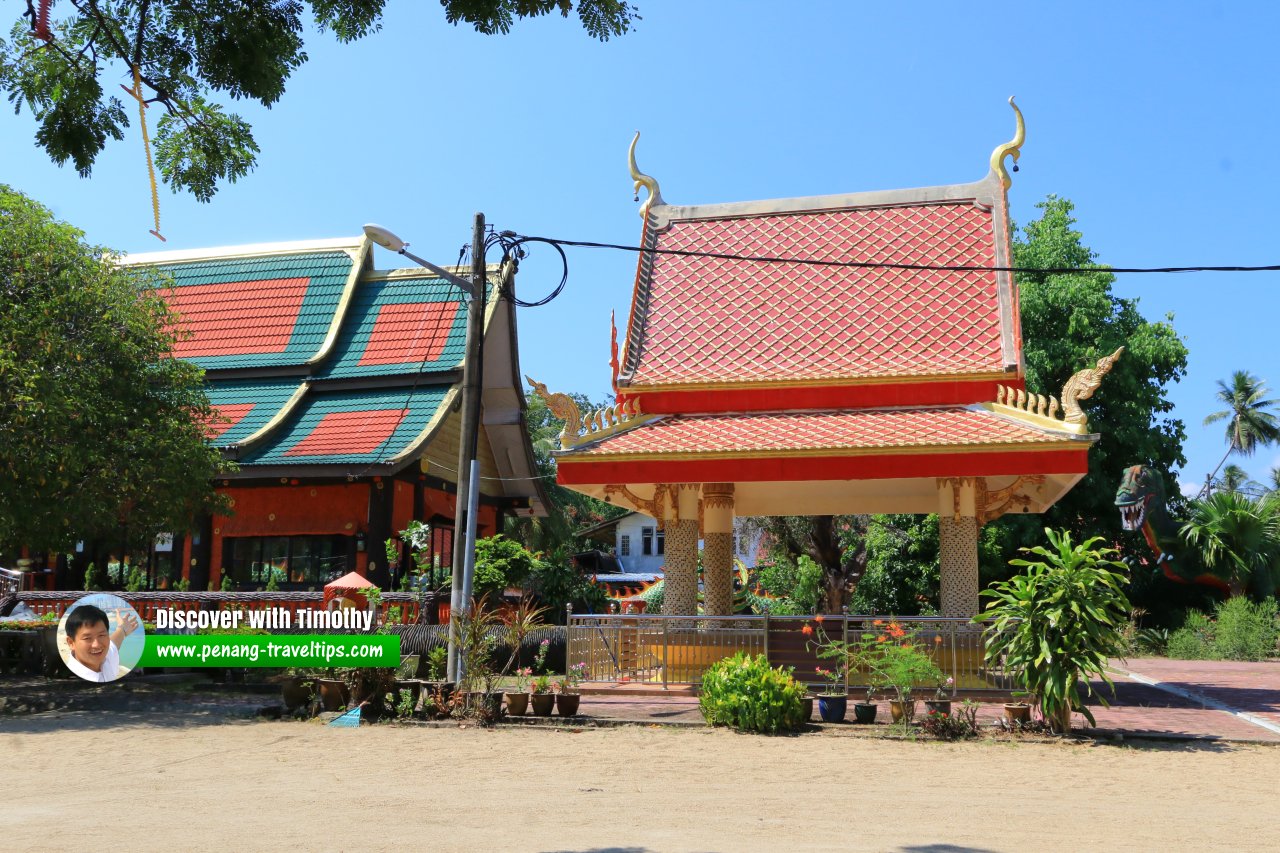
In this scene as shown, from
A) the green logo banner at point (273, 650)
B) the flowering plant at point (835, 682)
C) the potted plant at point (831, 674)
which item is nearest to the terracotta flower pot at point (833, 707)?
the potted plant at point (831, 674)

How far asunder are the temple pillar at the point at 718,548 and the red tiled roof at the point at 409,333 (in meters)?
7.73

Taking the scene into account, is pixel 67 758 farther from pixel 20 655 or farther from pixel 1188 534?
pixel 1188 534

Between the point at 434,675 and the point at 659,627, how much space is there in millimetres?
3024

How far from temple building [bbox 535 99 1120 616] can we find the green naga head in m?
8.51

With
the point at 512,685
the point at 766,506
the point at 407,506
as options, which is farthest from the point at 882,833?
the point at 407,506

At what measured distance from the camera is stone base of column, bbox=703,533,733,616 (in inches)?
632

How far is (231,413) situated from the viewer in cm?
2134

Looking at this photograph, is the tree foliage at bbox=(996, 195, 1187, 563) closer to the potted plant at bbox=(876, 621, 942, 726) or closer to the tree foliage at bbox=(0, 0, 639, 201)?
the potted plant at bbox=(876, 621, 942, 726)

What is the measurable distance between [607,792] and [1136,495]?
19.4 meters

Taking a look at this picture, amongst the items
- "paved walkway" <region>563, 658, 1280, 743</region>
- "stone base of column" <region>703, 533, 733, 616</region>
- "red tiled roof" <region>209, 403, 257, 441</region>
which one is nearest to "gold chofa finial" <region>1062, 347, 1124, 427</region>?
"paved walkway" <region>563, 658, 1280, 743</region>

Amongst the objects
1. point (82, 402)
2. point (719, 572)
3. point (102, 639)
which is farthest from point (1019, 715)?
point (102, 639)

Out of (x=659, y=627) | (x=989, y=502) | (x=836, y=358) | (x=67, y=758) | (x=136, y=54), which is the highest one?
(x=836, y=358)

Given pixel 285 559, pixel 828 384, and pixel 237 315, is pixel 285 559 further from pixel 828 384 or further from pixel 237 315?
pixel 828 384

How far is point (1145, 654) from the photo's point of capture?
83.7 ft
